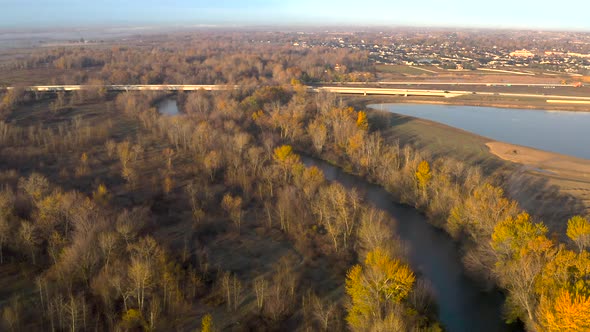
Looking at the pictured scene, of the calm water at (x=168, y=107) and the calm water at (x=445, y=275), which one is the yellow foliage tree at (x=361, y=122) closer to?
the calm water at (x=445, y=275)

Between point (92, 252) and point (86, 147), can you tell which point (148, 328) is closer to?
point (92, 252)

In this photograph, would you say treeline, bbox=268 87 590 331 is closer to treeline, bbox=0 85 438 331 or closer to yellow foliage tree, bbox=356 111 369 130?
yellow foliage tree, bbox=356 111 369 130

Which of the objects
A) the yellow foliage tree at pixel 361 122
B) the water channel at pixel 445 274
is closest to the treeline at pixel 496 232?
the water channel at pixel 445 274

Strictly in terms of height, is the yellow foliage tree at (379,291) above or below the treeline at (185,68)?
below

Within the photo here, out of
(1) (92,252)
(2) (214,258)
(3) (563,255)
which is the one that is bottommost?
(2) (214,258)

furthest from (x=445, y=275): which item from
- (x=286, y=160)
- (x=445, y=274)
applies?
(x=286, y=160)

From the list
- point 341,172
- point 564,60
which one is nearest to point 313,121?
point 341,172

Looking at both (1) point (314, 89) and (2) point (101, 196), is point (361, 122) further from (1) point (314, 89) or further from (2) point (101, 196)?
(1) point (314, 89)
